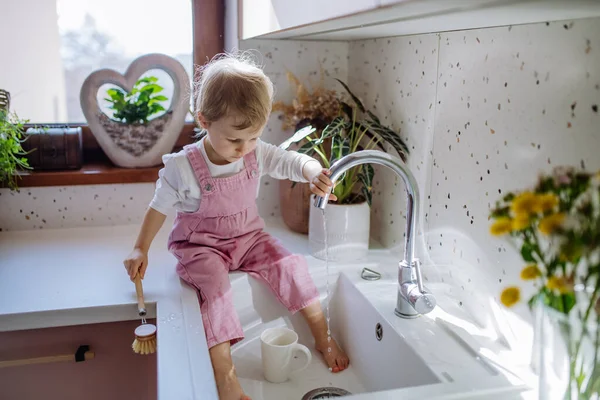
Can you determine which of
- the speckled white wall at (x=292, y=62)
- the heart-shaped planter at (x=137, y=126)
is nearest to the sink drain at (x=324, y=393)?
the speckled white wall at (x=292, y=62)

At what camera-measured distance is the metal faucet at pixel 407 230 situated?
100 centimetres

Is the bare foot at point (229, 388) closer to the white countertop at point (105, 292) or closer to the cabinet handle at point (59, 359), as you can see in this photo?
the white countertop at point (105, 292)

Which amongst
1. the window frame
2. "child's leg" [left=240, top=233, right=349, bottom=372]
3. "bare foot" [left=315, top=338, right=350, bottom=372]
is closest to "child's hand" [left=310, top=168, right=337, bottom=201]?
"child's leg" [left=240, top=233, right=349, bottom=372]

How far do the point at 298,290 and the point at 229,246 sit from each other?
7.3 inches

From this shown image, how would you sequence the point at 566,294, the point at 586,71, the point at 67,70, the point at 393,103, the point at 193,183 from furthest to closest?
the point at 67,70
the point at 393,103
the point at 193,183
the point at 586,71
the point at 566,294

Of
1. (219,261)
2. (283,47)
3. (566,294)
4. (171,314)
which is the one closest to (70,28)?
(283,47)

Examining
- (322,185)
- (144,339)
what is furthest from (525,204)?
(144,339)

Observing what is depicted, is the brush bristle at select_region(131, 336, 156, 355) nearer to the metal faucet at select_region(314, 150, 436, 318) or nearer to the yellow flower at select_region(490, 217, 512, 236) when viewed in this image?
the metal faucet at select_region(314, 150, 436, 318)

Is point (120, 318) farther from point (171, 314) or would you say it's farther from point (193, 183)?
point (193, 183)

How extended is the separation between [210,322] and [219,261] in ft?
0.52

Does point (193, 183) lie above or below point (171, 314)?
above

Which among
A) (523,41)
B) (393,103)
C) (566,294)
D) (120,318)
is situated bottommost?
(120,318)

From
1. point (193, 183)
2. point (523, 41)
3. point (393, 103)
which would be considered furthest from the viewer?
point (393, 103)

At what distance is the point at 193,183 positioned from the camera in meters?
1.23
